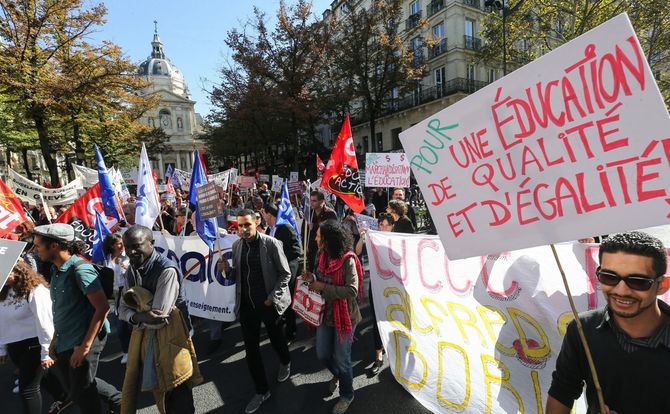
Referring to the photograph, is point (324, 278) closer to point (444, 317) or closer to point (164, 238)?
point (444, 317)

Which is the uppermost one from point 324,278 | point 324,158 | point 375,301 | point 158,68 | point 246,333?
point 158,68

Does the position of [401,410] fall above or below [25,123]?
below

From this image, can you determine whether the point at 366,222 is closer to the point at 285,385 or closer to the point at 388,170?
the point at 285,385

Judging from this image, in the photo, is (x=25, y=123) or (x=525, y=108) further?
(x=25, y=123)

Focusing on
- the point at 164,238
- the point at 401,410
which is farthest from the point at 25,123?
the point at 401,410

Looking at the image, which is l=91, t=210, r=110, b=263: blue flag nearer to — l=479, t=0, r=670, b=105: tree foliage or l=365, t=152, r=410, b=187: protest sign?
l=365, t=152, r=410, b=187: protest sign

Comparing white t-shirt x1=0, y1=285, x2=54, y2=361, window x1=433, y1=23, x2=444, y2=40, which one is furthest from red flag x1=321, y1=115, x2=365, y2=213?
window x1=433, y1=23, x2=444, y2=40

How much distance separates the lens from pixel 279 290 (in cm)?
339

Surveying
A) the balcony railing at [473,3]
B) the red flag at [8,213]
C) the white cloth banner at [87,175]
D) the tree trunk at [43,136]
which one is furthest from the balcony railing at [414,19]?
the red flag at [8,213]

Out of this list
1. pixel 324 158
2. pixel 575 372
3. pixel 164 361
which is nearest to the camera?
pixel 575 372

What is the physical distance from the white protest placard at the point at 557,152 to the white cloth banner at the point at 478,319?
2.70 ft

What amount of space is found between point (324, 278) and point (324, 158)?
31.1m

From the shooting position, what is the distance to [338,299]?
3066 mm

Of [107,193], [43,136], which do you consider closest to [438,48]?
[43,136]
